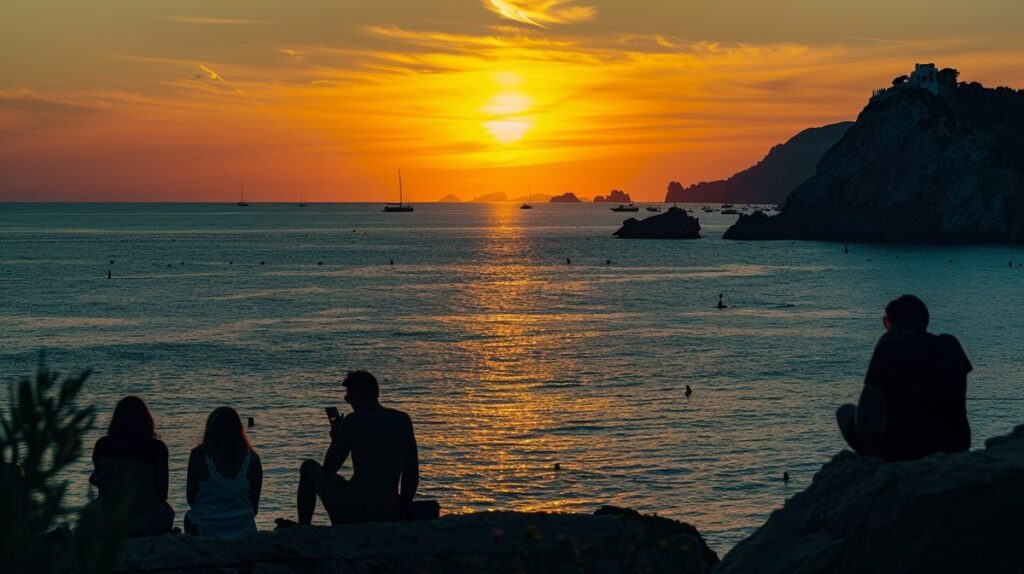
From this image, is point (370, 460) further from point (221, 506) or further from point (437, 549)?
point (437, 549)

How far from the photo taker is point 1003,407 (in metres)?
34.1

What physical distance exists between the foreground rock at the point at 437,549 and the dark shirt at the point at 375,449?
1.74 m

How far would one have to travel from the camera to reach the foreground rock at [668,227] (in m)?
186

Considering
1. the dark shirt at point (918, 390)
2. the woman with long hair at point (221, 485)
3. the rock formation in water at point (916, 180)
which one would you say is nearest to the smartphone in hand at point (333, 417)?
the woman with long hair at point (221, 485)

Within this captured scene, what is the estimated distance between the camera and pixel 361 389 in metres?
9.62

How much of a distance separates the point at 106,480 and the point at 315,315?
59767 millimetres

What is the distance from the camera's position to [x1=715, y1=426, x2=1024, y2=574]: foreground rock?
6562 millimetres

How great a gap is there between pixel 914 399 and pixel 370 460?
4.60 m

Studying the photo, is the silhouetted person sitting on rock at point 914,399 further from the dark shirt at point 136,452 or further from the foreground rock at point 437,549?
the dark shirt at point 136,452

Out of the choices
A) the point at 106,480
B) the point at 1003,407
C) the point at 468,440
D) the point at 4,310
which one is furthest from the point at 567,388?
the point at 4,310

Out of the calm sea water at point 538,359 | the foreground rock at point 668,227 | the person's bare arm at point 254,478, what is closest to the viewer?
the person's bare arm at point 254,478

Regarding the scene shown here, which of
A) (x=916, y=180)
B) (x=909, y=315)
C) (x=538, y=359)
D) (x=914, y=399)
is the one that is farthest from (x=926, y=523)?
(x=916, y=180)

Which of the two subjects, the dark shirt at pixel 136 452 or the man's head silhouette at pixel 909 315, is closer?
the man's head silhouette at pixel 909 315

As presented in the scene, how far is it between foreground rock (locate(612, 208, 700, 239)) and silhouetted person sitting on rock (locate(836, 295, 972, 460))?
177 metres
